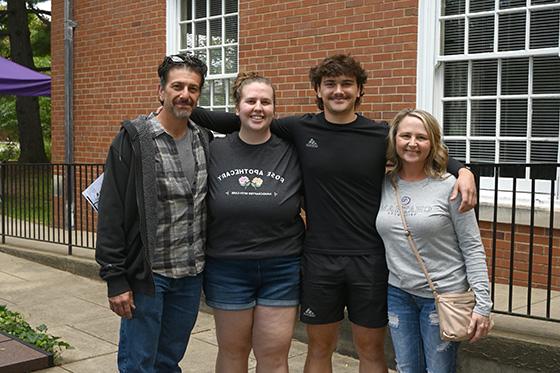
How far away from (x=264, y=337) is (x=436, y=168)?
120 cm

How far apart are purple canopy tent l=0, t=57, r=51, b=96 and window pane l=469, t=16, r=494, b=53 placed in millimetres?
8136

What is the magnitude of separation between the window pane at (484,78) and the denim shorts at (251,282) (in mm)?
3349

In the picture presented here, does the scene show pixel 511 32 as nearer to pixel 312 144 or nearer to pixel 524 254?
pixel 524 254

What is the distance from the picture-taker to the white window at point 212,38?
823 cm

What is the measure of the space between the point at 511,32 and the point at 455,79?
25.2 inches

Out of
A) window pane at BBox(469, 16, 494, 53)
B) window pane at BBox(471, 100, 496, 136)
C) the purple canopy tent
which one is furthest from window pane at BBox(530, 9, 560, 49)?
the purple canopy tent

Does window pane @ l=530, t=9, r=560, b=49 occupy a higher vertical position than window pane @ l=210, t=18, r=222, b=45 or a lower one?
lower

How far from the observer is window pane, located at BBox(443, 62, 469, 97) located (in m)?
6.19

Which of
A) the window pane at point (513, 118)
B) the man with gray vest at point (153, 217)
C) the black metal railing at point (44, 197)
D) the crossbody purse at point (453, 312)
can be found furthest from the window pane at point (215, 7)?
the crossbody purse at point (453, 312)

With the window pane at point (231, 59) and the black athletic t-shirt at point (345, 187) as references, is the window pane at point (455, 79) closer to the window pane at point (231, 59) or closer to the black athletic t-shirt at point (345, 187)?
the window pane at point (231, 59)

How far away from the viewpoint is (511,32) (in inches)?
231

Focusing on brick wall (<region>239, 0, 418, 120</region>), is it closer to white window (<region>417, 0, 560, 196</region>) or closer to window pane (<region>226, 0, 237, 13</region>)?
white window (<region>417, 0, 560, 196</region>)

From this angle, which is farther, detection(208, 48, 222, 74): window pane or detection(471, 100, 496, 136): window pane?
detection(208, 48, 222, 74): window pane

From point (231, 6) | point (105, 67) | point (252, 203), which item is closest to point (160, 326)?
point (252, 203)
